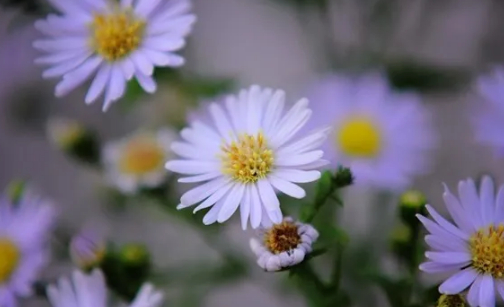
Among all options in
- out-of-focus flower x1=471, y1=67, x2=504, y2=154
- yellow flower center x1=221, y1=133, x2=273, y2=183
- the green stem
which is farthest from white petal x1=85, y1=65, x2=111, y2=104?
out-of-focus flower x1=471, y1=67, x2=504, y2=154

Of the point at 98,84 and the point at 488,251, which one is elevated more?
the point at 98,84

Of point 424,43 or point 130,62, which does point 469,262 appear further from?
point 424,43

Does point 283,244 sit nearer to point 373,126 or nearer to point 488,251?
point 488,251

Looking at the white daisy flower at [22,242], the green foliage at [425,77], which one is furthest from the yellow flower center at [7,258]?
the green foliage at [425,77]

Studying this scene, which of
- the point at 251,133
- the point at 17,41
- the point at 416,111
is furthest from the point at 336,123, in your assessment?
the point at 17,41

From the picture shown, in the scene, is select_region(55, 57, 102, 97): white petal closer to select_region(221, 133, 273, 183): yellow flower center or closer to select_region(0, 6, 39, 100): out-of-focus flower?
select_region(221, 133, 273, 183): yellow flower center

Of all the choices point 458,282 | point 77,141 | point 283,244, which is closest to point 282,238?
point 283,244

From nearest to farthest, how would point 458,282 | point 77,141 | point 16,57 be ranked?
point 458,282 → point 77,141 → point 16,57

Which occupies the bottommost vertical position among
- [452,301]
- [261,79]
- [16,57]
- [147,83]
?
[452,301]
